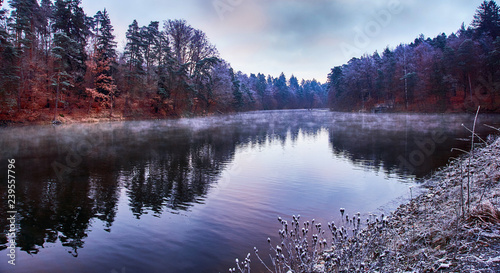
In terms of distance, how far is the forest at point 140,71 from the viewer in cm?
3978

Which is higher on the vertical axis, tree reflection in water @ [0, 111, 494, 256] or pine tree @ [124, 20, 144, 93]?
pine tree @ [124, 20, 144, 93]

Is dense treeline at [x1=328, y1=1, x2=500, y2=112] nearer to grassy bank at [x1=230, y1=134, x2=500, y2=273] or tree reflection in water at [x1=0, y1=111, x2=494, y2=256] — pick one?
tree reflection in water at [x1=0, y1=111, x2=494, y2=256]

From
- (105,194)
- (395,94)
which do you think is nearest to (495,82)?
(395,94)

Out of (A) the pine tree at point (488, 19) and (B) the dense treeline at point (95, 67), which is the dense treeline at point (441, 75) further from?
(B) the dense treeline at point (95, 67)

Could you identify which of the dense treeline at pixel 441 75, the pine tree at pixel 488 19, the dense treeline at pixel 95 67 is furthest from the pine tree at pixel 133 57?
the pine tree at pixel 488 19

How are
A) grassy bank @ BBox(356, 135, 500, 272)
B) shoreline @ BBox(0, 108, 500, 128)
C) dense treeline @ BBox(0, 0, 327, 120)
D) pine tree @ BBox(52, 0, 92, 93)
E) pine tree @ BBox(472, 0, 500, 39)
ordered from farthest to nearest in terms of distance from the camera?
pine tree @ BBox(472, 0, 500, 39) → pine tree @ BBox(52, 0, 92, 93) → dense treeline @ BBox(0, 0, 327, 120) → shoreline @ BBox(0, 108, 500, 128) → grassy bank @ BBox(356, 135, 500, 272)

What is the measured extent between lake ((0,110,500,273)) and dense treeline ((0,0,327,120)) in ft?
84.1

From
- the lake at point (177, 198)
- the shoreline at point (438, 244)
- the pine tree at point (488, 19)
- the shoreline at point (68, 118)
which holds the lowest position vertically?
the lake at point (177, 198)

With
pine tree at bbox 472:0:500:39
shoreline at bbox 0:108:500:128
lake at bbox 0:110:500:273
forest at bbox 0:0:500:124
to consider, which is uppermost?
pine tree at bbox 472:0:500:39

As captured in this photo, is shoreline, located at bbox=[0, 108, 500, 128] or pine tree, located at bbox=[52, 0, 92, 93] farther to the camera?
pine tree, located at bbox=[52, 0, 92, 93]

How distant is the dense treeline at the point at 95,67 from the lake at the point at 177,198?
2563 cm

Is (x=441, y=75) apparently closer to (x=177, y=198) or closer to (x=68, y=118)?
(x=177, y=198)

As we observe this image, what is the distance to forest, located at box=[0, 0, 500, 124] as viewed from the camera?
131 feet

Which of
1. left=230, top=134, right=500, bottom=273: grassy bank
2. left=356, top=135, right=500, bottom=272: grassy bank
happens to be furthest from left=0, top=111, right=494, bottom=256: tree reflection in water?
left=356, top=135, right=500, bottom=272: grassy bank
